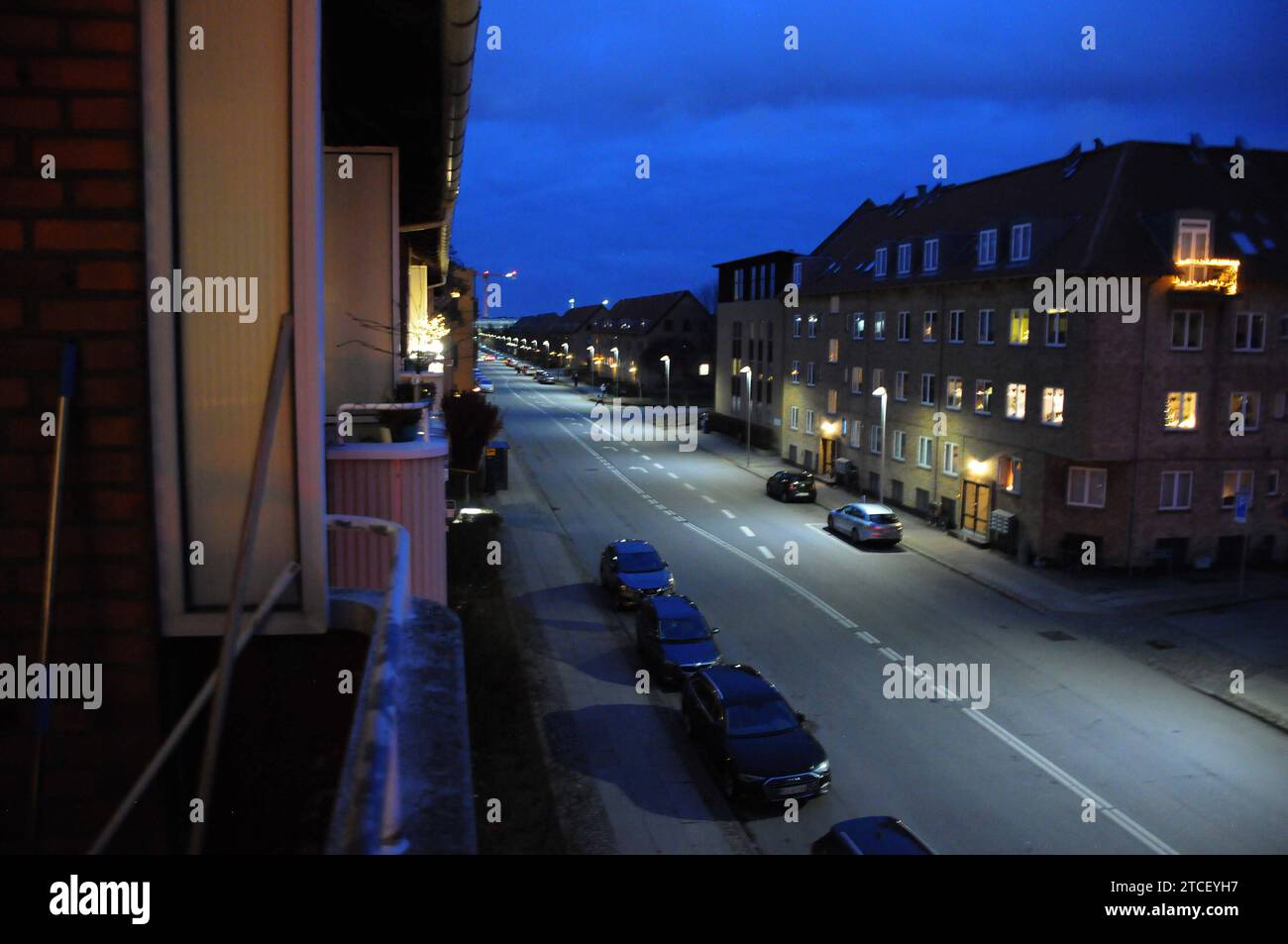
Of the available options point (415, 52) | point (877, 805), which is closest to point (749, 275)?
point (877, 805)

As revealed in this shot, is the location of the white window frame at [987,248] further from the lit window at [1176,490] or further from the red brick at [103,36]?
the red brick at [103,36]

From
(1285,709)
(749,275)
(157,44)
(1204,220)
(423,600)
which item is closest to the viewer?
(423,600)

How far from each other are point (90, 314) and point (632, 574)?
17.7 metres

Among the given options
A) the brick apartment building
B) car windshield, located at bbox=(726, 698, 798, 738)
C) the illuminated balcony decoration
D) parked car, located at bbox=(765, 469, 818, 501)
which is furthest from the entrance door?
car windshield, located at bbox=(726, 698, 798, 738)

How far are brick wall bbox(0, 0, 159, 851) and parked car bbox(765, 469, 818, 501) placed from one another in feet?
104

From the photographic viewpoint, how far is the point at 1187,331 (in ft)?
81.5

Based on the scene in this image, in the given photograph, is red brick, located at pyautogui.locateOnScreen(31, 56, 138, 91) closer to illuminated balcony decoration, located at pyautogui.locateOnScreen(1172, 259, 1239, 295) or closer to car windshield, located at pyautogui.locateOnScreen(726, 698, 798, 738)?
car windshield, located at pyautogui.locateOnScreen(726, 698, 798, 738)

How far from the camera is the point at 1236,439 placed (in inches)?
1003

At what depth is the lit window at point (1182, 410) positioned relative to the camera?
2495 centimetres

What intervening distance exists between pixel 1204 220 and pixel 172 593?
2656 cm

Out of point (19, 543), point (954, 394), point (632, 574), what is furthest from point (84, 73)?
point (954, 394)

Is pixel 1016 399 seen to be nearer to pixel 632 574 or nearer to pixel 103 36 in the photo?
pixel 632 574
